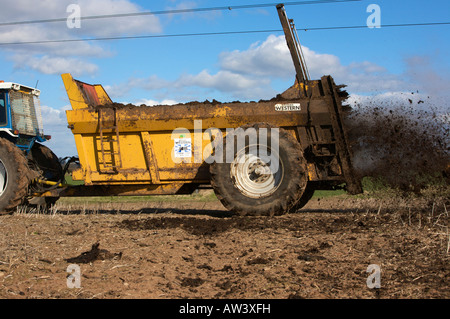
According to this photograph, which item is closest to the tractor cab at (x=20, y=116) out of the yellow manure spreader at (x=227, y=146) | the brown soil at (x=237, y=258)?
the yellow manure spreader at (x=227, y=146)

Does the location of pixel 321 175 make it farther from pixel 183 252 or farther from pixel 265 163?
pixel 183 252

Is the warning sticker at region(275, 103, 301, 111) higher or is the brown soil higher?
the warning sticker at region(275, 103, 301, 111)

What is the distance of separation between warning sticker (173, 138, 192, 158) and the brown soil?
1.58 m

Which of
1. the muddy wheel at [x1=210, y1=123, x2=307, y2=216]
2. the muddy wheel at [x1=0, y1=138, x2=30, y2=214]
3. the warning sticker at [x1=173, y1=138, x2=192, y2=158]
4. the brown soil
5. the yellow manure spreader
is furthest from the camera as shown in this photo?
the muddy wheel at [x1=0, y1=138, x2=30, y2=214]

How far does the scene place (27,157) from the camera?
10.6m

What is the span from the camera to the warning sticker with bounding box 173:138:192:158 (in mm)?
8907

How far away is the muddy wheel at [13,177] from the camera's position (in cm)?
949

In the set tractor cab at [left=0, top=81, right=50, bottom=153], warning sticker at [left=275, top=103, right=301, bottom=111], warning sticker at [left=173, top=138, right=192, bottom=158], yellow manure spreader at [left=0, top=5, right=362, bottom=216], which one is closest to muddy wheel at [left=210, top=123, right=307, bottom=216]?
yellow manure spreader at [left=0, top=5, right=362, bottom=216]

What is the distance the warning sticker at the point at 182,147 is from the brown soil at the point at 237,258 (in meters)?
1.58

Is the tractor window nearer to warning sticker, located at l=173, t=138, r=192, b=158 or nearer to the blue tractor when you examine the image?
the blue tractor

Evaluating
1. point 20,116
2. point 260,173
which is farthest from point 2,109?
point 260,173

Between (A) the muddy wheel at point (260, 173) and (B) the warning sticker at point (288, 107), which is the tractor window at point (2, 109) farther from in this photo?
(B) the warning sticker at point (288, 107)

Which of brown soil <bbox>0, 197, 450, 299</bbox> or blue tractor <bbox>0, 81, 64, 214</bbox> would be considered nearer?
brown soil <bbox>0, 197, 450, 299</bbox>
